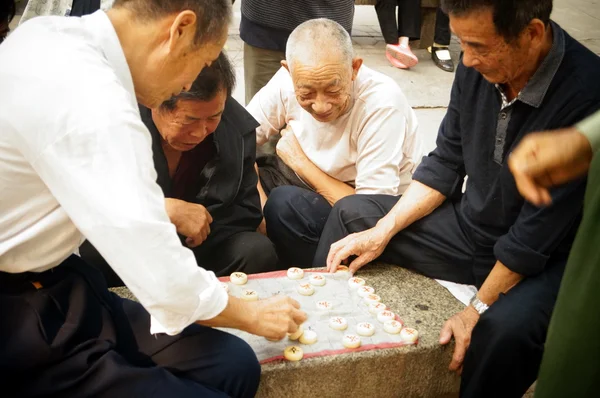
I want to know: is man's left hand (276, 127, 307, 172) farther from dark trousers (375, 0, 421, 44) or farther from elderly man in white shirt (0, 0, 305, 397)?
dark trousers (375, 0, 421, 44)

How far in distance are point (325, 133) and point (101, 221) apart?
166 centimetres

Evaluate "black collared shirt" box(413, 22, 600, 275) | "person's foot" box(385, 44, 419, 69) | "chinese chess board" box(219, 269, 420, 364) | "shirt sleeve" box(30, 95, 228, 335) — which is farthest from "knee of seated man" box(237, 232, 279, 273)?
"person's foot" box(385, 44, 419, 69)

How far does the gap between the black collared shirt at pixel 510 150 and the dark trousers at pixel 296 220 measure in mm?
486

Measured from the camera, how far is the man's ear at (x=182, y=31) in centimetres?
140

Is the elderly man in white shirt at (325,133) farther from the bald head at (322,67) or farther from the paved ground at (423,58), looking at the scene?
the paved ground at (423,58)

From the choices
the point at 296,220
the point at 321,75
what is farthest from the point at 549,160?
the point at 296,220

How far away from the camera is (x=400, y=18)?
5977 millimetres

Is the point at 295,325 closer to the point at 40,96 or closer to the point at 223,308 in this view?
the point at 223,308

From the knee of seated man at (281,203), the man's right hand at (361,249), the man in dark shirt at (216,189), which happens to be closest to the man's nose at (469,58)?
the man's right hand at (361,249)

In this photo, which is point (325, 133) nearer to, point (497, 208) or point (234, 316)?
point (497, 208)

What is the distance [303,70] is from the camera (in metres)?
2.55

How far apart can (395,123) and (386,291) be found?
0.73 m

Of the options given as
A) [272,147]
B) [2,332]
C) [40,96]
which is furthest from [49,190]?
[272,147]

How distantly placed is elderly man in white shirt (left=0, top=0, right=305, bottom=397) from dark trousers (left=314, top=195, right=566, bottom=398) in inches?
24.0
